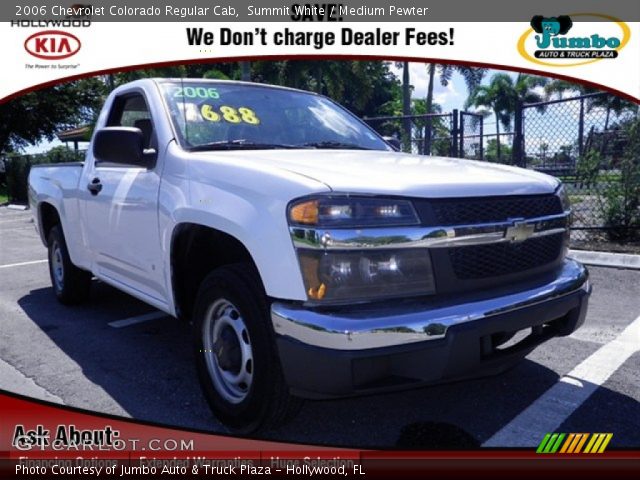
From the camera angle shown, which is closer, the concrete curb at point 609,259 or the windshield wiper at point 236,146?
the windshield wiper at point 236,146

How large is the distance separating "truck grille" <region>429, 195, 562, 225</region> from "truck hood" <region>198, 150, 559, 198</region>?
0.03 metres

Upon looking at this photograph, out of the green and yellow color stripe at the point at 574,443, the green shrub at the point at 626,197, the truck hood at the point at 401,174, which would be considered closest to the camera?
the truck hood at the point at 401,174

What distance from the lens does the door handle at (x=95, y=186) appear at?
13.4 feet

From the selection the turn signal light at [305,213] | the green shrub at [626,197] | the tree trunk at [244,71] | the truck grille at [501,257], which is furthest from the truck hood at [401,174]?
the green shrub at [626,197]

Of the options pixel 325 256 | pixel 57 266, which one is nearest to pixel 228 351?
pixel 325 256

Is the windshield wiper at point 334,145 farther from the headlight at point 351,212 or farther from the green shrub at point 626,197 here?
the green shrub at point 626,197

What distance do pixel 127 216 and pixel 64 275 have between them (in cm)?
194

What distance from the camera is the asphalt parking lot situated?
9.17 ft

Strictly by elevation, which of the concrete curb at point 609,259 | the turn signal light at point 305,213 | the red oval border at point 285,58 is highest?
the red oval border at point 285,58

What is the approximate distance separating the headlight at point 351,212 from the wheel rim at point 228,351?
668 millimetres

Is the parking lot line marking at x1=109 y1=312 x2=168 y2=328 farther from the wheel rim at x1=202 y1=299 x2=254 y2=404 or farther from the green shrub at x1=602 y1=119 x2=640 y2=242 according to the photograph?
the green shrub at x1=602 y1=119 x2=640 y2=242

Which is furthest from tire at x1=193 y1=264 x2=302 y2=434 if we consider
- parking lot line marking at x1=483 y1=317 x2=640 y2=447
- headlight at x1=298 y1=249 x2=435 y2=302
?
parking lot line marking at x1=483 y1=317 x2=640 y2=447

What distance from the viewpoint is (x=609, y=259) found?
257 inches

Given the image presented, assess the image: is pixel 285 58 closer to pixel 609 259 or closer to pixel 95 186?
pixel 95 186
